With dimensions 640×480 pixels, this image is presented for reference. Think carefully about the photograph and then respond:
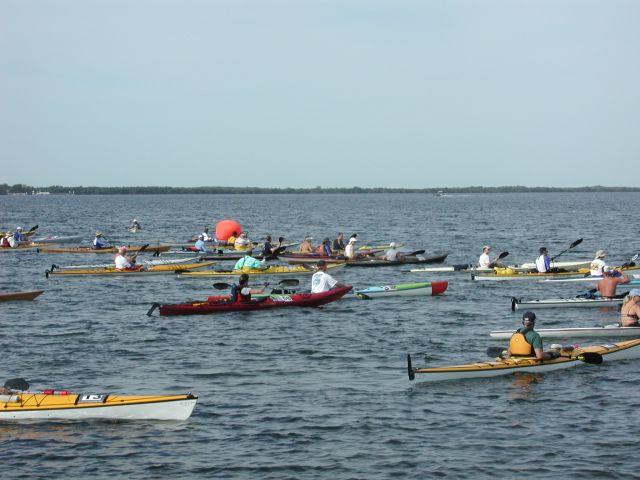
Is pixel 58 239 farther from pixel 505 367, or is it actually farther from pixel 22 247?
pixel 505 367

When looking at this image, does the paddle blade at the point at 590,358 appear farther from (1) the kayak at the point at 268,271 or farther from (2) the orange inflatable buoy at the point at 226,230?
(2) the orange inflatable buoy at the point at 226,230

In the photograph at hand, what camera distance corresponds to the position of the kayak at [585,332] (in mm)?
22938

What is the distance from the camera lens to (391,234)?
75.3m

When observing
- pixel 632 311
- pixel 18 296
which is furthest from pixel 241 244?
pixel 632 311

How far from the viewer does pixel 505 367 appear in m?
19.1

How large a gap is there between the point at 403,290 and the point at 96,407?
1772 cm

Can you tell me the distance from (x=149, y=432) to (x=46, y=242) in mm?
46557

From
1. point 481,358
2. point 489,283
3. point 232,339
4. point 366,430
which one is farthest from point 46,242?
point 366,430

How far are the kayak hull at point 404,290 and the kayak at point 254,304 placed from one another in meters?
1.88

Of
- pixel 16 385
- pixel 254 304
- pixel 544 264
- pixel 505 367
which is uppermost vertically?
pixel 544 264

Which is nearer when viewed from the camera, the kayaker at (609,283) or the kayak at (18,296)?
the kayaker at (609,283)

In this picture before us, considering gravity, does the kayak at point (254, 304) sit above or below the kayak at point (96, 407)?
above

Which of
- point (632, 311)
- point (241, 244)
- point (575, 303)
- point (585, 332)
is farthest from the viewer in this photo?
point (241, 244)

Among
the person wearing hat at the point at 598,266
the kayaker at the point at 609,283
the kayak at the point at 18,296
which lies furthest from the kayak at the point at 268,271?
the kayaker at the point at 609,283
